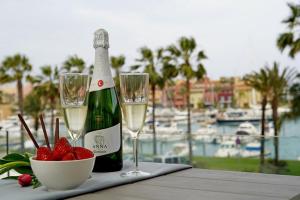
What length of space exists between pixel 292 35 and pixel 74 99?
12391 mm

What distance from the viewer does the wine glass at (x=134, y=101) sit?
46.8 inches

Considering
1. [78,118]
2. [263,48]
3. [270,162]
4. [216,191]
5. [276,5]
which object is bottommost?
[270,162]

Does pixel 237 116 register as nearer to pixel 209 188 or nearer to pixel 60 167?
pixel 209 188

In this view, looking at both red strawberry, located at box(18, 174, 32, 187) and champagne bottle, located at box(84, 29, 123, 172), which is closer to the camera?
red strawberry, located at box(18, 174, 32, 187)

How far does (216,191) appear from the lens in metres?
0.98

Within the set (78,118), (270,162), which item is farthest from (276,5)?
(78,118)

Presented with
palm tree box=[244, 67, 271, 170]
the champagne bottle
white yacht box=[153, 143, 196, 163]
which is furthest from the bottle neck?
palm tree box=[244, 67, 271, 170]

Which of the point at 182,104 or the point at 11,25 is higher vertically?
the point at 11,25

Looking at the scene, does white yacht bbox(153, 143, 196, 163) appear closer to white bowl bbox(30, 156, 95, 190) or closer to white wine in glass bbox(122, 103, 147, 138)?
white wine in glass bbox(122, 103, 147, 138)

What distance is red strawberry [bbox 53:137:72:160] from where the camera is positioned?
3.24 feet

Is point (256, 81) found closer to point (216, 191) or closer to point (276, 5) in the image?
point (276, 5)

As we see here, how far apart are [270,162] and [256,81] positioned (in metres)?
13.0

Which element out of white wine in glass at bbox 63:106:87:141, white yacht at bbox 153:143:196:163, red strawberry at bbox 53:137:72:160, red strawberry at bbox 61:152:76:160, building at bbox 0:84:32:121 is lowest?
white yacht at bbox 153:143:196:163

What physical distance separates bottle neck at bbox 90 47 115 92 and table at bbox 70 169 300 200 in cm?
34
